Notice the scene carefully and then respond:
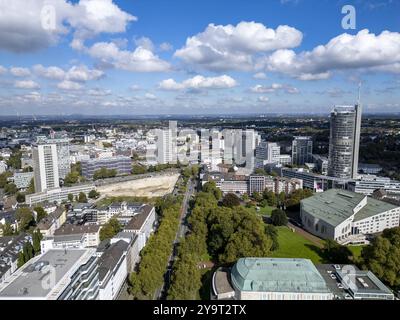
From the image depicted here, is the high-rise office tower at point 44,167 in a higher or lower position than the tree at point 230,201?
higher

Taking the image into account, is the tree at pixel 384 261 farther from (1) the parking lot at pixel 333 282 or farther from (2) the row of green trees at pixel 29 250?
(2) the row of green trees at pixel 29 250

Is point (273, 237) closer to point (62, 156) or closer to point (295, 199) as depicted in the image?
point (295, 199)

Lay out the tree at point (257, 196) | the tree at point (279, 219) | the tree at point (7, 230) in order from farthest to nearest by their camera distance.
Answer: the tree at point (257, 196), the tree at point (279, 219), the tree at point (7, 230)

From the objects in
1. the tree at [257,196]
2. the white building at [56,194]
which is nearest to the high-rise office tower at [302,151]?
the tree at [257,196]

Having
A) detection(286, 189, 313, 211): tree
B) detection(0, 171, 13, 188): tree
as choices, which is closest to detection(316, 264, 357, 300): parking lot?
detection(286, 189, 313, 211): tree

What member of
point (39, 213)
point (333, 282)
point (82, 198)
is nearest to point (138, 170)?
point (82, 198)
